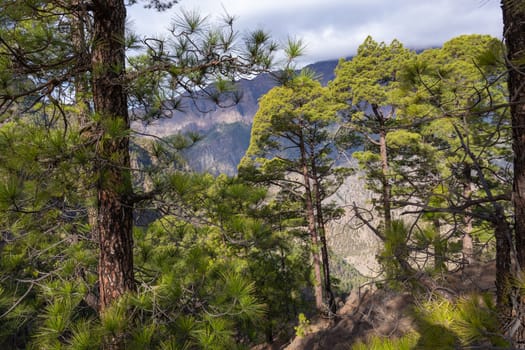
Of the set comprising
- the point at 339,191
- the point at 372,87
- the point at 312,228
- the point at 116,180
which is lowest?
the point at 312,228

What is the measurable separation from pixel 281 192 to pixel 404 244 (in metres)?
10.1

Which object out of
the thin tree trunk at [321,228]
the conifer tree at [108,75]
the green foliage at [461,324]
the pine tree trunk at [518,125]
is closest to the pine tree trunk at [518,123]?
the pine tree trunk at [518,125]

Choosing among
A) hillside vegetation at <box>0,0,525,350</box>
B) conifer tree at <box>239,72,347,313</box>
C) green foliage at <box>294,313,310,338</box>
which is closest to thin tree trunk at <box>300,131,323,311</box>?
conifer tree at <box>239,72,347,313</box>

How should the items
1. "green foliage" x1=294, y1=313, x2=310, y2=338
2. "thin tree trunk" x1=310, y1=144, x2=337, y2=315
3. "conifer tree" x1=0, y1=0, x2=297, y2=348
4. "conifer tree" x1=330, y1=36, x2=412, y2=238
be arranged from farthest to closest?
"thin tree trunk" x1=310, y1=144, x2=337, y2=315 → "green foliage" x1=294, y1=313, x2=310, y2=338 → "conifer tree" x1=330, y1=36, x2=412, y2=238 → "conifer tree" x1=0, y1=0, x2=297, y2=348

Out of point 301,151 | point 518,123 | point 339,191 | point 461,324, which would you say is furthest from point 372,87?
point 461,324

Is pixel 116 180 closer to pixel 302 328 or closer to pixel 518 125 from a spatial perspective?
pixel 518 125

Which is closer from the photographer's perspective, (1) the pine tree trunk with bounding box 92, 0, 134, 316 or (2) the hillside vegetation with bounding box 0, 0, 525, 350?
(2) the hillside vegetation with bounding box 0, 0, 525, 350

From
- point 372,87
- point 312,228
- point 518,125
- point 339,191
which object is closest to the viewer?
point 518,125

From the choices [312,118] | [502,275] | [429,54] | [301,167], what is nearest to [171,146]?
[502,275]

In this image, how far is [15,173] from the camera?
2.12 meters

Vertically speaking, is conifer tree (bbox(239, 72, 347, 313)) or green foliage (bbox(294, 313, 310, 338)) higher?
conifer tree (bbox(239, 72, 347, 313))

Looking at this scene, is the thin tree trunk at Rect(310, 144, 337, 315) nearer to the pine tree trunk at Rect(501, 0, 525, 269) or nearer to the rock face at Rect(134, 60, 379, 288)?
the rock face at Rect(134, 60, 379, 288)

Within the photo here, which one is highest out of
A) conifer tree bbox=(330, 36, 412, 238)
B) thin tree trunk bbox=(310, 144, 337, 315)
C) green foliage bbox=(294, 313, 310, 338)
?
conifer tree bbox=(330, 36, 412, 238)

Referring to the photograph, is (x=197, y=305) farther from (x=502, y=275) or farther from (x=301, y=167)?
(x=301, y=167)
